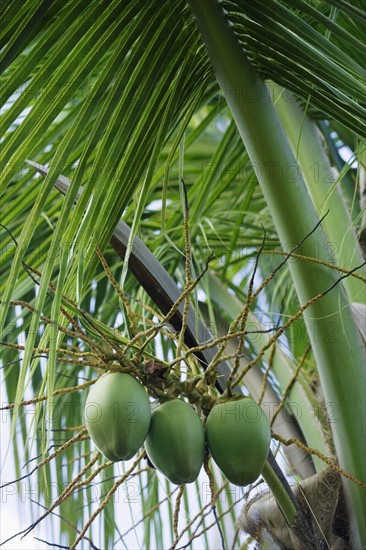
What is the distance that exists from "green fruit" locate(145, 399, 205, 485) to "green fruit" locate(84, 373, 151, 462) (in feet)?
0.08

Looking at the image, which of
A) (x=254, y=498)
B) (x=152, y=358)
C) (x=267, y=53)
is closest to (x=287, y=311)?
(x=254, y=498)

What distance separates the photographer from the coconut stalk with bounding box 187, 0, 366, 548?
1.32 metres

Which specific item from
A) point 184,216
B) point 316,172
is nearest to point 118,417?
point 184,216

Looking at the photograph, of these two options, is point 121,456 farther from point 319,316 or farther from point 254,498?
point 254,498

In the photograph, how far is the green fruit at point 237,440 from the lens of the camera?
1.01 m

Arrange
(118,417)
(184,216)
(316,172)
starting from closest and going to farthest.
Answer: (118,417)
(184,216)
(316,172)

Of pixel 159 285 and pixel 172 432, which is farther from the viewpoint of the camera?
pixel 159 285

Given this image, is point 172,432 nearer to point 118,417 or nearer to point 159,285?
point 118,417

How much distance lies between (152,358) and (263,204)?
1569mm

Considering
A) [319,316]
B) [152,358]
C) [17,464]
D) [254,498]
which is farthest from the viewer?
[17,464]

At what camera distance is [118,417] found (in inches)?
37.4

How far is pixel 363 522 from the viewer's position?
56.4 inches

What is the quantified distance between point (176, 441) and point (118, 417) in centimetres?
8

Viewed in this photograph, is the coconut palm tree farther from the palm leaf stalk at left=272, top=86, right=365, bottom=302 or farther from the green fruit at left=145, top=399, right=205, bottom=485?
the palm leaf stalk at left=272, top=86, right=365, bottom=302
